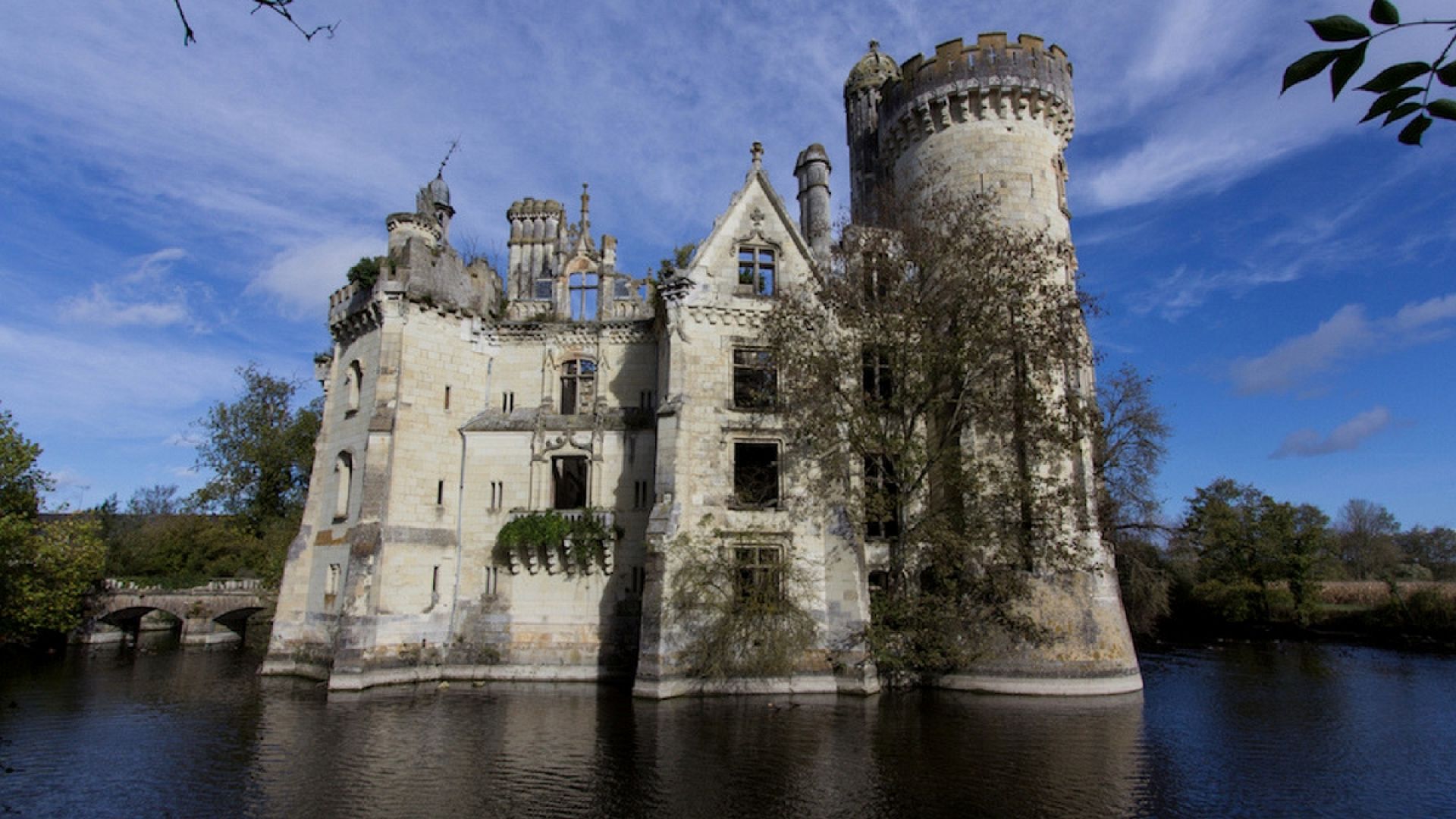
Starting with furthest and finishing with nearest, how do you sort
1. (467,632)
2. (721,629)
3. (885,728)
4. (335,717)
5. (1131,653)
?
1. (467,632)
2. (1131,653)
3. (721,629)
4. (335,717)
5. (885,728)

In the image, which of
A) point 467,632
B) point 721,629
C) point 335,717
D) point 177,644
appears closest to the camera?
point 335,717

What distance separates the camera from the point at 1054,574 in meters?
21.9

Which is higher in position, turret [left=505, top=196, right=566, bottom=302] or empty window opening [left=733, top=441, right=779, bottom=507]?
turret [left=505, top=196, right=566, bottom=302]

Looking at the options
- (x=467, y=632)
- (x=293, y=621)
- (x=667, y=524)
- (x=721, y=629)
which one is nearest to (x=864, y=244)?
(x=667, y=524)

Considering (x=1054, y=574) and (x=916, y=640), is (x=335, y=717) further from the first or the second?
(x=1054, y=574)

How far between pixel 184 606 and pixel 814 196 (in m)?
36.2

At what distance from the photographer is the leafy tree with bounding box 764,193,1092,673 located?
21.6 metres

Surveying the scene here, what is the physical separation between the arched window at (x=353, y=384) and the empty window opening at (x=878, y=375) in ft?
51.0

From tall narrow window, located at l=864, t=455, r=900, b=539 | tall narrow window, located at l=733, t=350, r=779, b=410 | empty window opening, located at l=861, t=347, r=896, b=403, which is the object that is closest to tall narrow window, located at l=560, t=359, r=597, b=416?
tall narrow window, located at l=733, t=350, r=779, b=410

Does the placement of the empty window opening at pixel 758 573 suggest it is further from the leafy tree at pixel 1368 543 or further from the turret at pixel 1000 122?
the leafy tree at pixel 1368 543

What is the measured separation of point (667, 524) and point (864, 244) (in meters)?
9.48

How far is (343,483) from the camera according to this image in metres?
25.1

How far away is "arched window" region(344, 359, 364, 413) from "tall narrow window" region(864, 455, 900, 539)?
15842 mm

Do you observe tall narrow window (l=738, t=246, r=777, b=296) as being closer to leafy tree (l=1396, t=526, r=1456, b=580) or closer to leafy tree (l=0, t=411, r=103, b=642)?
leafy tree (l=0, t=411, r=103, b=642)
